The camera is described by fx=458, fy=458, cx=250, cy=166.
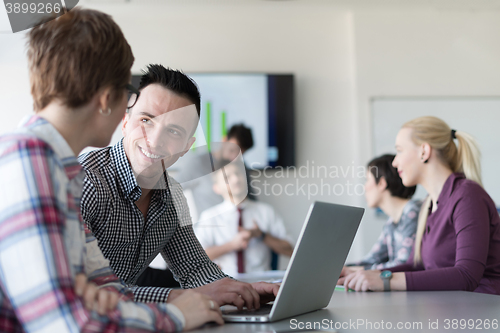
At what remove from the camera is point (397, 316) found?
0.88 metres

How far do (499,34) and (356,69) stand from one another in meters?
1.25

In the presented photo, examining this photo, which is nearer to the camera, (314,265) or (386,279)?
(314,265)

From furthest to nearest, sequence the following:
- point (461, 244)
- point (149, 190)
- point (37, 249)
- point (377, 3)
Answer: point (377, 3), point (461, 244), point (149, 190), point (37, 249)

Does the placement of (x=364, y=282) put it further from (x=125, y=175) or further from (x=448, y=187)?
(x=125, y=175)

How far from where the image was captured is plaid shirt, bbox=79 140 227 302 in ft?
3.79

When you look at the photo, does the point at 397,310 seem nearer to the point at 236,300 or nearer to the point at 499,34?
the point at 236,300

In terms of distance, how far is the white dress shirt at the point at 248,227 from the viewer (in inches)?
111

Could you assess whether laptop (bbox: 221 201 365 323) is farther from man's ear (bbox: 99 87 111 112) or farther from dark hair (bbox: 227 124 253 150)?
dark hair (bbox: 227 124 253 150)

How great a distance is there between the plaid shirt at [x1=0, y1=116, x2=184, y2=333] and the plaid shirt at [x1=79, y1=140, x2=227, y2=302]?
1.39 feet

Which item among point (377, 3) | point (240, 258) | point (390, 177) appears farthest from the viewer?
point (377, 3)

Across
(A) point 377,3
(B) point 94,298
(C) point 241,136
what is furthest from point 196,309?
(A) point 377,3

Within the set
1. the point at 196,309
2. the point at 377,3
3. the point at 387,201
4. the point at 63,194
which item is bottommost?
the point at 387,201

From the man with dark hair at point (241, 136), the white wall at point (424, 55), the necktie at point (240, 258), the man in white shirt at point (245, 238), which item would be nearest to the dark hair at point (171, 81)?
the man in white shirt at point (245, 238)

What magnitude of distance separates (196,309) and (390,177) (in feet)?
7.34
